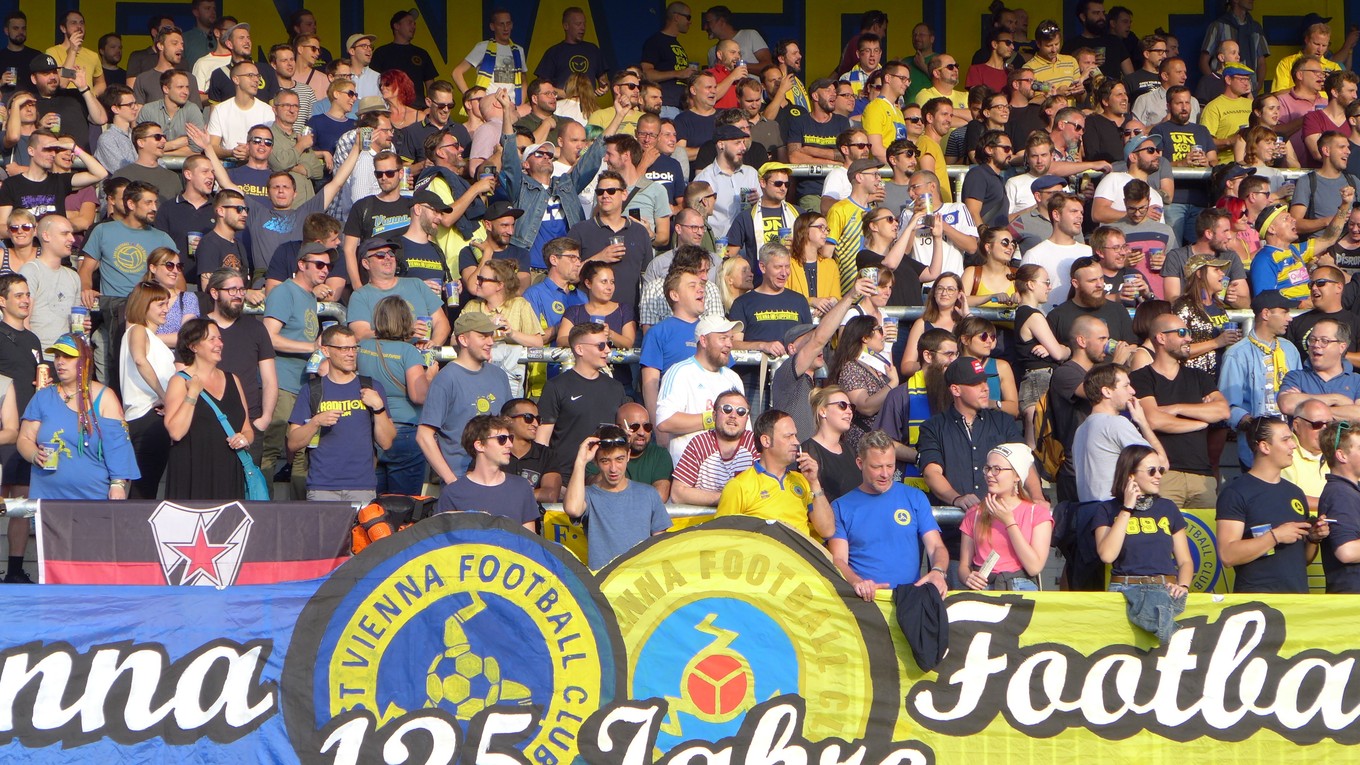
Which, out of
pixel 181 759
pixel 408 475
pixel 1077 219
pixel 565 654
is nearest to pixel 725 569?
pixel 565 654

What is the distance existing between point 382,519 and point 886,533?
2550 mm

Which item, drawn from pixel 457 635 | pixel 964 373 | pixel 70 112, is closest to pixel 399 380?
pixel 457 635

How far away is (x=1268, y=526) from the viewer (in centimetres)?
915

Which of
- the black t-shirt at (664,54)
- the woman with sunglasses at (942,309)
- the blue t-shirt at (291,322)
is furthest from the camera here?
the black t-shirt at (664,54)

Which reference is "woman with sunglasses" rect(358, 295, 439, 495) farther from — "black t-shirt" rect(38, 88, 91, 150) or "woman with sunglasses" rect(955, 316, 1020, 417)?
"black t-shirt" rect(38, 88, 91, 150)

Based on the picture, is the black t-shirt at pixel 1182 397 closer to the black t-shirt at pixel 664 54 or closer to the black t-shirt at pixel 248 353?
the black t-shirt at pixel 248 353

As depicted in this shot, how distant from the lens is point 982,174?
14.4 metres

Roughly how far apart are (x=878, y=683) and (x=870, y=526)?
101 centimetres

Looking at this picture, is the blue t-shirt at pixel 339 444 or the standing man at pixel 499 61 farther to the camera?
the standing man at pixel 499 61

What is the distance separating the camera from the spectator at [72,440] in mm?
9648

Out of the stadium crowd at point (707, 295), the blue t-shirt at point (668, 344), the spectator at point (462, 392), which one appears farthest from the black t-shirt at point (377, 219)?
the blue t-shirt at point (668, 344)

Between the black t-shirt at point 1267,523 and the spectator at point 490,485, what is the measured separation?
12.1 ft

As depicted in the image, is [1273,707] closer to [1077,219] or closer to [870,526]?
[870,526]

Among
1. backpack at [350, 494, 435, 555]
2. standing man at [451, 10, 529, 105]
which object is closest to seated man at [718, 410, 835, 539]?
backpack at [350, 494, 435, 555]
